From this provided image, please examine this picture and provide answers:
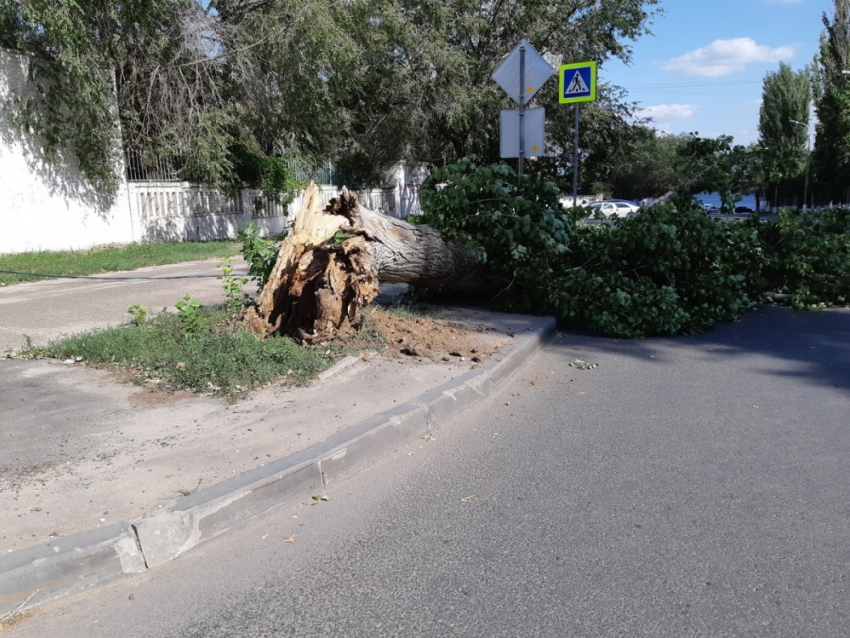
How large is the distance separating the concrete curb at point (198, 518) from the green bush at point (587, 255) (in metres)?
3.76

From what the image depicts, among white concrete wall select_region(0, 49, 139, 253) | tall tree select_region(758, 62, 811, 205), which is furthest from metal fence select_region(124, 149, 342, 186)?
tall tree select_region(758, 62, 811, 205)

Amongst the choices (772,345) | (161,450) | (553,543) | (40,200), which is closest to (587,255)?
(772,345)

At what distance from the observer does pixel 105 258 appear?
14859 millimetres

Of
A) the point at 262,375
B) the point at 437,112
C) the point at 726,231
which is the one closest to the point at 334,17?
the point at 437,112

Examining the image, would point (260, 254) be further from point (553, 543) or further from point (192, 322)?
point (553, 543)

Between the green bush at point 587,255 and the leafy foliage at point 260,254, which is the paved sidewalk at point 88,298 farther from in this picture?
the green bush at point 587,255

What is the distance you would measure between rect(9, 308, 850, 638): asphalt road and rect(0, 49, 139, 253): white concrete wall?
44.6ft

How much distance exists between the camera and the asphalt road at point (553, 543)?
115 inches

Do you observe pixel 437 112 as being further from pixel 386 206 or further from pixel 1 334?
pixel 1 334

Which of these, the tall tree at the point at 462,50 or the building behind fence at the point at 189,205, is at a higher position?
the tall tree at the point at 462,50

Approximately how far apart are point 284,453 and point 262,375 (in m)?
1.47

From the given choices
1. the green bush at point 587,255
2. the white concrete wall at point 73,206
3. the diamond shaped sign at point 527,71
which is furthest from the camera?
the white concrete wall at point 73,206

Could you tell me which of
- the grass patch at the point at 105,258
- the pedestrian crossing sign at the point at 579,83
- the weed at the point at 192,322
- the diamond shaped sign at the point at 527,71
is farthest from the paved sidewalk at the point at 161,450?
the grass patch at the point at 105,258

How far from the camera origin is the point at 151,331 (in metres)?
6.72
